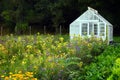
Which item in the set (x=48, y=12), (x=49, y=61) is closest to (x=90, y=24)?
(x=48, y=12)

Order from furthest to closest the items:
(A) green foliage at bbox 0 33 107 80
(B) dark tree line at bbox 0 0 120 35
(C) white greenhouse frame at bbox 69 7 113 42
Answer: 1. (B) dark tree line at bbox 0 0 120 35
2. (C) white greenhouse frame at bbox 69 7 113 42
3. (A) green foliage at bbox 0 33 107 80

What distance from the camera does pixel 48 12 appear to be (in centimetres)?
4569

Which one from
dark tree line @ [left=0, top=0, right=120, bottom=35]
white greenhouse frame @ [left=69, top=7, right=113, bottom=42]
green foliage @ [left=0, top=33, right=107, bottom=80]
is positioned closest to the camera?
green foliage @ [left=0, top=33, right=107, bottom=80]

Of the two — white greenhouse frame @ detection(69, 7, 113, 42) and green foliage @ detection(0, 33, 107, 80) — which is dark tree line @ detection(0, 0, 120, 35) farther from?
green foliage @ detection(0, 33, 107, 80)

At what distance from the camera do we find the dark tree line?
43.4m

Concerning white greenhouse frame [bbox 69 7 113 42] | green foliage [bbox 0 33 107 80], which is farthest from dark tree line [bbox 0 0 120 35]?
green foliage [bbox 0 33 107 80]

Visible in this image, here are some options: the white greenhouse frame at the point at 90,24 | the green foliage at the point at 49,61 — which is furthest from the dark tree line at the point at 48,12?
the green foliage at the point at 49,61

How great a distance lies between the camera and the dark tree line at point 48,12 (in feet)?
143

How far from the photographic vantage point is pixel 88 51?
48.8 feet

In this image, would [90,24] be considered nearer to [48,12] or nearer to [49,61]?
[48,12]

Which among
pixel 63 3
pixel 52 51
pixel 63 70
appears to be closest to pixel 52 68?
pixel 63 70

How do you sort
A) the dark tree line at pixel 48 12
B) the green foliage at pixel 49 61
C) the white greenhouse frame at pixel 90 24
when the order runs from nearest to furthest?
the green foliage at pixel 49 61 < the white greenhouse frame at pixel 90 24 < the dark tree line at pixel 48 12

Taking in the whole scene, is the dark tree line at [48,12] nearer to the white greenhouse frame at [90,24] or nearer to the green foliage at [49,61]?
the white greenhouse frame at [90,24]

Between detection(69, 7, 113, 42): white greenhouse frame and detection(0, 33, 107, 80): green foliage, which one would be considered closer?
detection(0, 33, 107, 80): green foliage
